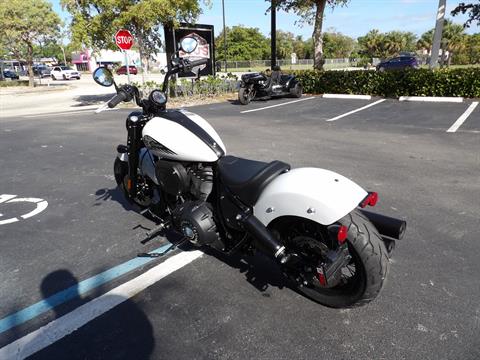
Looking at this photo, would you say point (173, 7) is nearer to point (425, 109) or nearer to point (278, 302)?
point (425, 109)

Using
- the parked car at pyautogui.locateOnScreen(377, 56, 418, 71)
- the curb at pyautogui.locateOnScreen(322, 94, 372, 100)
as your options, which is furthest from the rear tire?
the parked car at pyautogui.locateOnScreen(377, 56, 418, 71)

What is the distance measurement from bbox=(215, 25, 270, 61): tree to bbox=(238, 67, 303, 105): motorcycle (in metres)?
44.8

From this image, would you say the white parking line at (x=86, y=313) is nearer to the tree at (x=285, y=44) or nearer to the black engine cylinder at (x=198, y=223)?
the black engine cylinder at (x=198, y=223)

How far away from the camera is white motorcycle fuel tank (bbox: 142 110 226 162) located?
2.72m

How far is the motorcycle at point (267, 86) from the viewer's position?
13383 millimetres

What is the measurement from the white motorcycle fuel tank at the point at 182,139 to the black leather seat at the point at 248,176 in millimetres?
191

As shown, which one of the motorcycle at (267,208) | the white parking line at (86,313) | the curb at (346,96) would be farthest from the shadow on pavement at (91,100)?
the white parking line at (86,313)

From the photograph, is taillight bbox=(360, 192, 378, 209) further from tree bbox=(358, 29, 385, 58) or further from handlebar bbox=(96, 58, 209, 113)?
tree bbox=(358, 29, 385, 58)

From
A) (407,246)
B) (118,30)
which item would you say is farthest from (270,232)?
(118,30)

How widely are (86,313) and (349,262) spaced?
1.84m

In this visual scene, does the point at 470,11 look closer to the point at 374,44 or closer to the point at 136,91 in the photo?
the point at 136,91

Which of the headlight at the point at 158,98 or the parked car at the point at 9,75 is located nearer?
the headlight at the point at 158,98

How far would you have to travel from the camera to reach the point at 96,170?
19.0ft

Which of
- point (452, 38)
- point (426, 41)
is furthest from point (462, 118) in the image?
point (426, 41)
